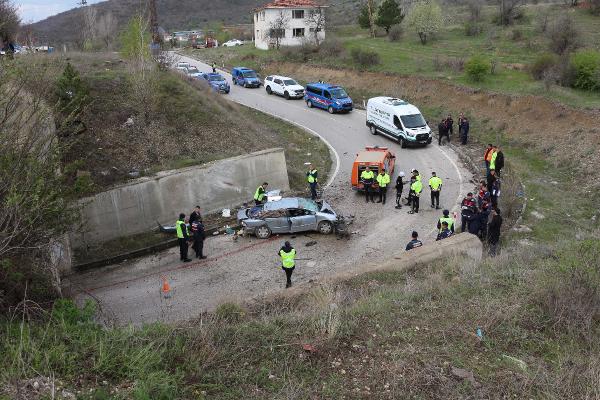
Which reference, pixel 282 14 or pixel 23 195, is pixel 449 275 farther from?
pixel 282 14

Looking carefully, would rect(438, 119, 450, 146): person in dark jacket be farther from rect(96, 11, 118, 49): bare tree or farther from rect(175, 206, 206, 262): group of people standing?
rect(96, 11, 118, 49): bare tree

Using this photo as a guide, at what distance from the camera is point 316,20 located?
5431cm

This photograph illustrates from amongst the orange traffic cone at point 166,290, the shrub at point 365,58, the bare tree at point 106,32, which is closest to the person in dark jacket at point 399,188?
the orange traffic cone at point 166,290

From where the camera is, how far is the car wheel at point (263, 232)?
17.5 meters

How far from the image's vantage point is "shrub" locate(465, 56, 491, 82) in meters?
32.9

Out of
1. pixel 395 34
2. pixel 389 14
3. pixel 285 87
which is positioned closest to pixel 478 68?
pixel 285 87

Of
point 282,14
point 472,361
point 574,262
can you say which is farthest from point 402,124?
point 282,14

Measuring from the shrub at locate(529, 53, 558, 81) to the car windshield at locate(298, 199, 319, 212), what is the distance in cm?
2039

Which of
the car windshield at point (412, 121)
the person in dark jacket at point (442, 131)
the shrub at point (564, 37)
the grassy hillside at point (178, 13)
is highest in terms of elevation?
the grassy hillside at point (178, 13)

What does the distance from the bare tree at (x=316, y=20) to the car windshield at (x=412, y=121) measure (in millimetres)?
29518

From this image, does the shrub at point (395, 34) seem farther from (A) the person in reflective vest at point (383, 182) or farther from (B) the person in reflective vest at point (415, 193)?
(B) the person in reflective vest at point (415, 193)

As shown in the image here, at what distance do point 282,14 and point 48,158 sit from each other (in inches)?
1901

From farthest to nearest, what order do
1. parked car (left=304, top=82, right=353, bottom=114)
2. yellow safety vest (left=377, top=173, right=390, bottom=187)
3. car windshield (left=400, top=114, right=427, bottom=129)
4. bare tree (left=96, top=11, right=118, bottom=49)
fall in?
bare tree (left=96, top=11, right=118, bottom=49), parked car (left=304, top=82, right=353, bottom=114), car windshield (left=400, top=114, right=427, bottom=129), yellow safety vest (left=377, top=173, right=390, bottom=187)

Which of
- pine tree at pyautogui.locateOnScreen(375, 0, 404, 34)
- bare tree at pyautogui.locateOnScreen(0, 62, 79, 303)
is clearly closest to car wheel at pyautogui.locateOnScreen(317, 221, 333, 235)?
bare tree at pyautogui.locateOnScreen(0, 62, 79, 303)
